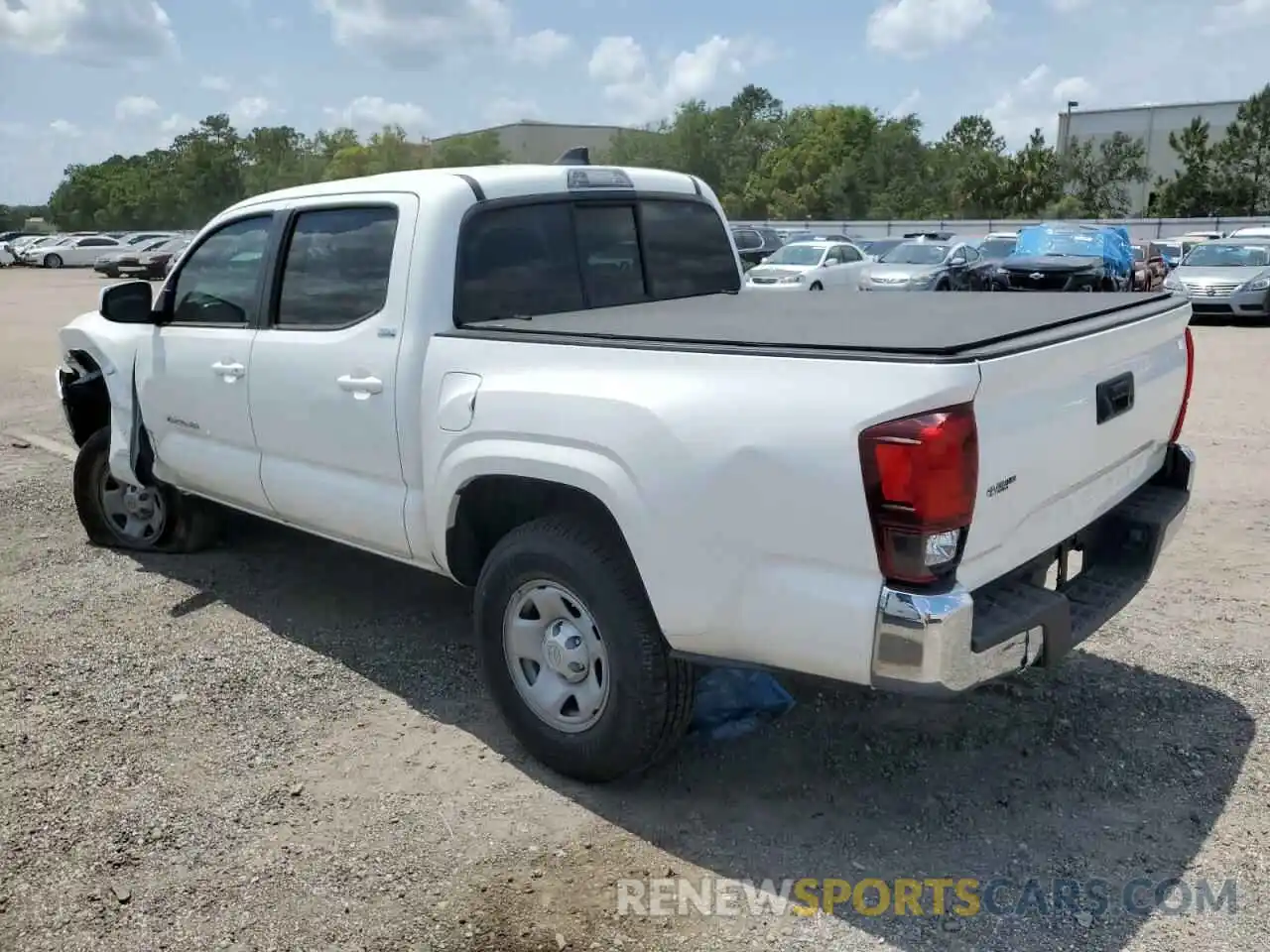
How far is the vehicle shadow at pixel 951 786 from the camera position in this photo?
3.08 meters

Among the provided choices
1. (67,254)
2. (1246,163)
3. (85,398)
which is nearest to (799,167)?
(1246,163)

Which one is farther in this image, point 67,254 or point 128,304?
point 67,254

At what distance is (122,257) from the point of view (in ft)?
137

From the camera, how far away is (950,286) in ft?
71.4

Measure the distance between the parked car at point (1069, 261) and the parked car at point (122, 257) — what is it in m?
31.6

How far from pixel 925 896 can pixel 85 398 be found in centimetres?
524

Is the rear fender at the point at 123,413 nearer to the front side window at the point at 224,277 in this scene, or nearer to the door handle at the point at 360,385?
the front side window at the point at 224,277

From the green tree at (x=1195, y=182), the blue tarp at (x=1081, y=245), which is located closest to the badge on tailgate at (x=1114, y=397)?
the blue tarp at (x=1081, y=245)

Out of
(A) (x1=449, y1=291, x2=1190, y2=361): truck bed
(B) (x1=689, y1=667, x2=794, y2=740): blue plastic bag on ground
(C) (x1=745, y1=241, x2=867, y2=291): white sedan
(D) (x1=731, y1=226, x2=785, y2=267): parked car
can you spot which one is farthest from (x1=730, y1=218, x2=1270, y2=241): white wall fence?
(B) (x1=689, y1=667, x2=794, y2=740): blue plastic bag on ground

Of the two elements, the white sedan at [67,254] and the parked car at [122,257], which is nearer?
the parked car at [122,257]

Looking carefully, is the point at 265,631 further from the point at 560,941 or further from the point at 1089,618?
the point at 1089,618

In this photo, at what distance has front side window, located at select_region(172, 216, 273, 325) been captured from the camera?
4727 mm

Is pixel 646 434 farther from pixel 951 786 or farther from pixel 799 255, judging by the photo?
pixel 799 255

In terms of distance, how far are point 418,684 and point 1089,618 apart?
8.35ft
